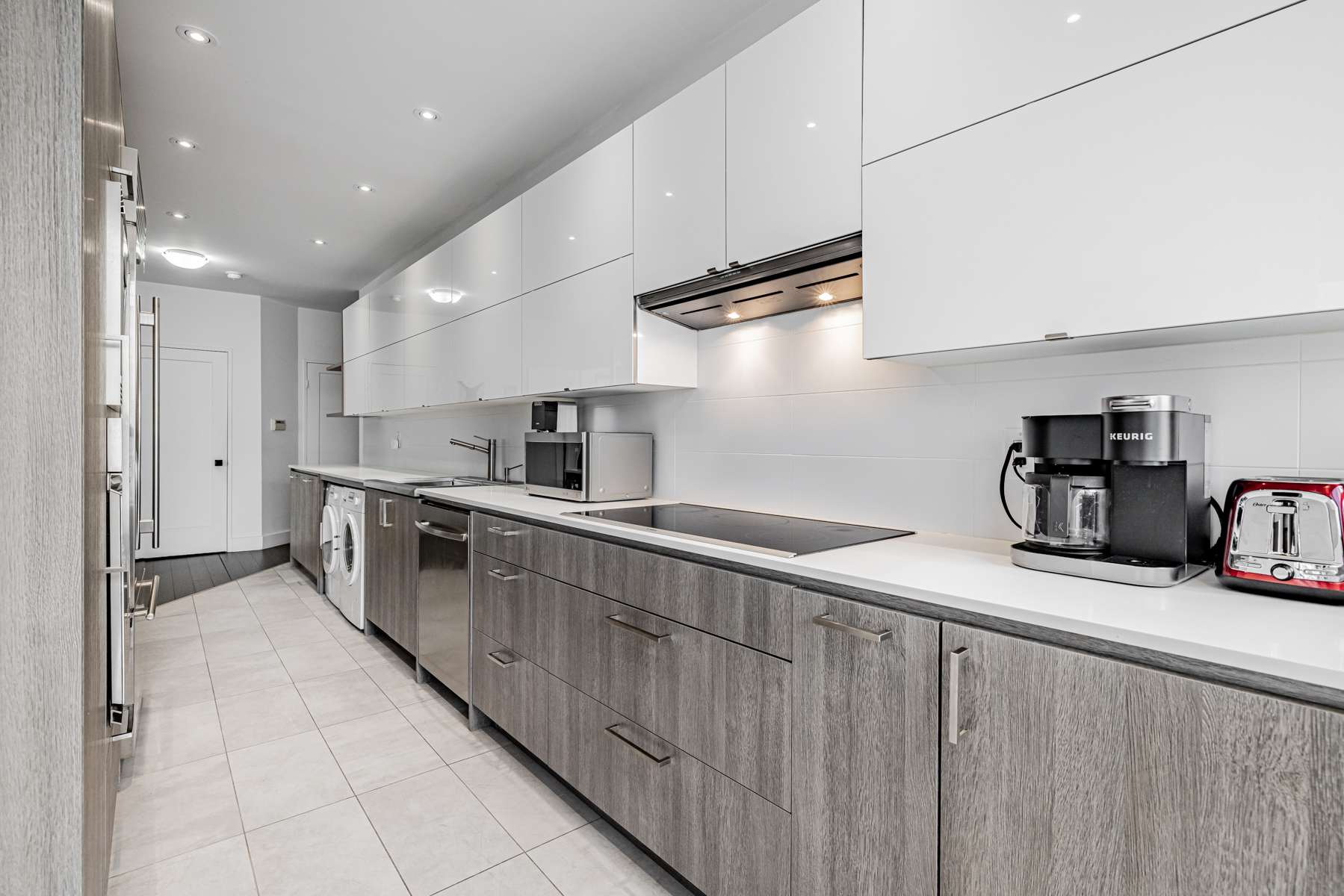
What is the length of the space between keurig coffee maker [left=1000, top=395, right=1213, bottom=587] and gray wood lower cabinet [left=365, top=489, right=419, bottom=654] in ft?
8.30

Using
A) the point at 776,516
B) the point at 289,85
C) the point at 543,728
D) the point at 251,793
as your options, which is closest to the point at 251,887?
the point at 251,793

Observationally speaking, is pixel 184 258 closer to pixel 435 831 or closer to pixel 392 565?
pixel 392 565

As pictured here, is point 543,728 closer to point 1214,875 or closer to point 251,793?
point 251,793

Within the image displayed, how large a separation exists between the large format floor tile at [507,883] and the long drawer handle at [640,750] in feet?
1.28

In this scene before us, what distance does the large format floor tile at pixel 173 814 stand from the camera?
5.74 ft

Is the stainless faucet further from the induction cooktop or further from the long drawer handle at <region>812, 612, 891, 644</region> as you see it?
the long drawer handle at <region>812, 612, 891, 644</region>

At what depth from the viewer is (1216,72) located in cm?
98

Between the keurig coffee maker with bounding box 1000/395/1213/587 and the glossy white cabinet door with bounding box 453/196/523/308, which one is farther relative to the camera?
the glossy white cabinet door with bounding box 453/196/523/308

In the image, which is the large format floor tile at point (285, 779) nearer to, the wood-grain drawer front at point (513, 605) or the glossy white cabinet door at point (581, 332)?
the wood-grain drawer front at point (513, 605)

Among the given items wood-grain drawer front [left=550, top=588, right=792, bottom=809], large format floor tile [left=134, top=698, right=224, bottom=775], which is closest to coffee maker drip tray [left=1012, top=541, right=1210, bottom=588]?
wood-grain drawer front [left=550, top=588, right=792, bottom=809]

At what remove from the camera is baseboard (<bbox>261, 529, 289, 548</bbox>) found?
648cm

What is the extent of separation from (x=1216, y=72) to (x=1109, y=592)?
849 millimetres

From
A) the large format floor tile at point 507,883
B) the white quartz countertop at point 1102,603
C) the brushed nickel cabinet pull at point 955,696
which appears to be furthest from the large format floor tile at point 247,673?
the brushed nickel cabinet pull at point 955,696

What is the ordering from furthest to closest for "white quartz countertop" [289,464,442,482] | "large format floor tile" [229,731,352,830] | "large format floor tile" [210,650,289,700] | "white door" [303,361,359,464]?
1. "white door" [303,361,359,464]
2. "white quartz countertop" [289,464,442,482]
3. "large format floor tile" [210,650,289,700]
4. "large format floor tile" [229,731,352,830]
